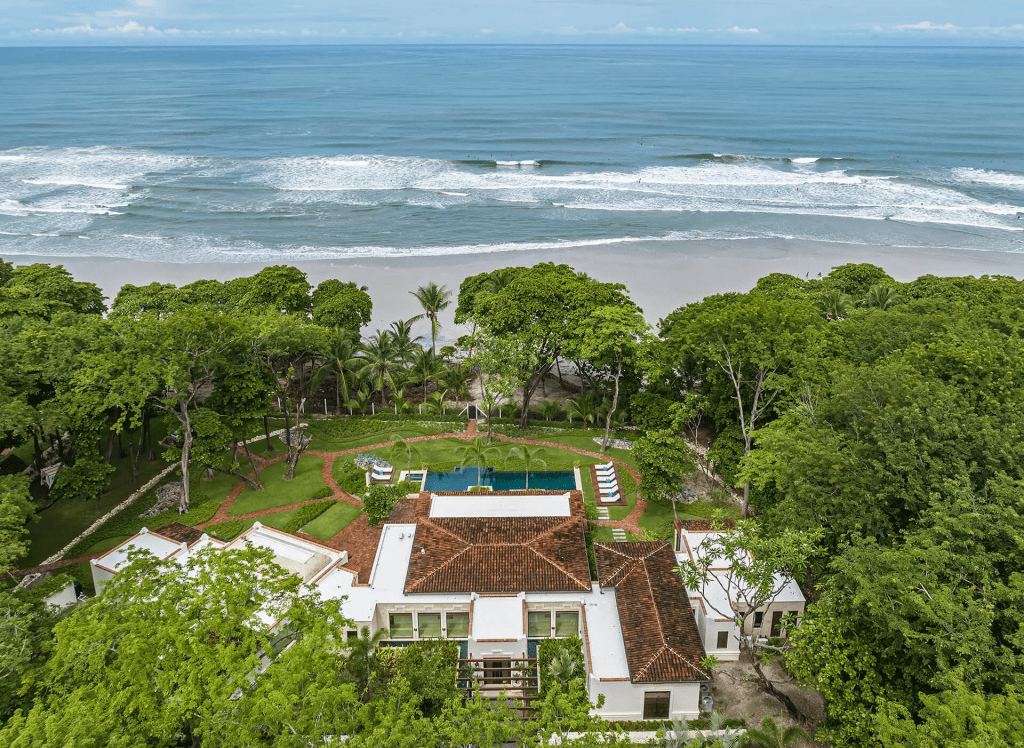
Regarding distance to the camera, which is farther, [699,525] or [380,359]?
[380,359]

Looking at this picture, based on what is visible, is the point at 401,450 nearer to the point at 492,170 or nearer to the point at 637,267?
the point at 637,267

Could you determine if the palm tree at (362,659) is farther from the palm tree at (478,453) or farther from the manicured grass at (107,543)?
the manicured grass at (107,543)

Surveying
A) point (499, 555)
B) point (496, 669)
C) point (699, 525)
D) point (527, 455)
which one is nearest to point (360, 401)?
point (527, 455)

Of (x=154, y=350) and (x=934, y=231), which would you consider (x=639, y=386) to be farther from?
(x=934, y=231)

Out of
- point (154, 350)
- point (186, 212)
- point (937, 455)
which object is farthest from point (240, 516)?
point (186, 212)

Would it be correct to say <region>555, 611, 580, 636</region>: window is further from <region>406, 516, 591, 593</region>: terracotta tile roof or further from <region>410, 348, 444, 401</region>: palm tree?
<region>410, 348, 444, 401</region>: palm tree

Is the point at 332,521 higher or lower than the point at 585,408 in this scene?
lower
